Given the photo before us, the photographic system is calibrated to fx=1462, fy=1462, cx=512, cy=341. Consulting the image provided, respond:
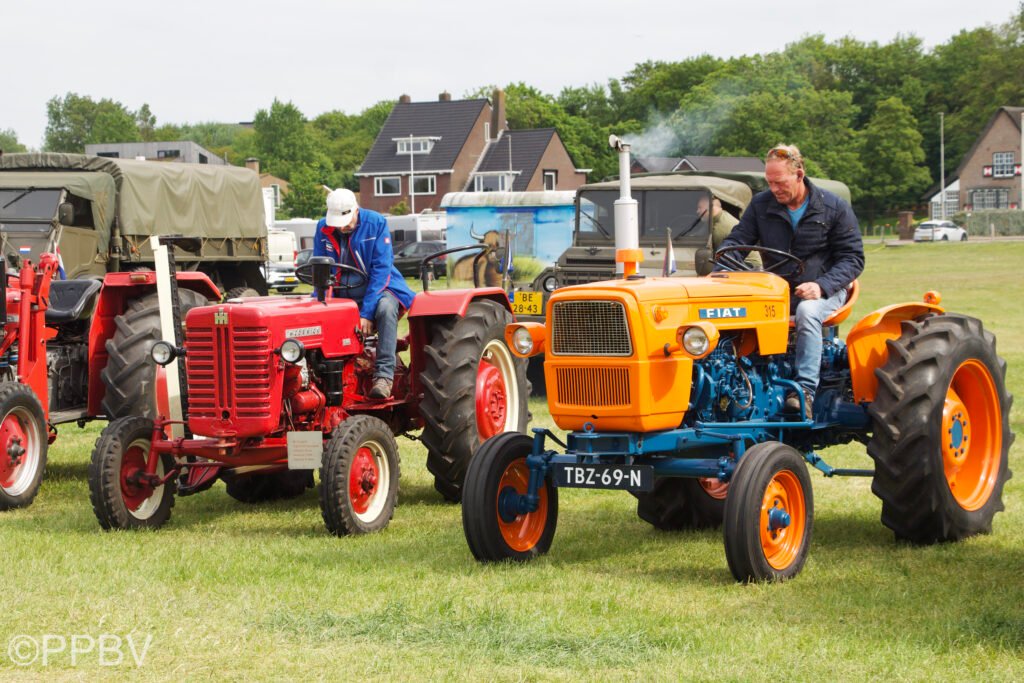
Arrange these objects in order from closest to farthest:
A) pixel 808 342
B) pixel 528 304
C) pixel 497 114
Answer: pixel 808 342 → pixel 528 304 → pixel 497 114

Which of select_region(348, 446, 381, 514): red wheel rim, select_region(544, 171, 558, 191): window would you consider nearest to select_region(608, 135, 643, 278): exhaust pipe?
select_region(348, 446, 381, 514): red wheel rim

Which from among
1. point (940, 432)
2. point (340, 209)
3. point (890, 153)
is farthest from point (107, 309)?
point (890, 153)

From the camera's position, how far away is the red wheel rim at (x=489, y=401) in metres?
9.09

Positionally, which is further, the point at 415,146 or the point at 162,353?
the point at 415,146

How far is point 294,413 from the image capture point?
828 cm

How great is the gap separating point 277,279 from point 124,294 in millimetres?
26044

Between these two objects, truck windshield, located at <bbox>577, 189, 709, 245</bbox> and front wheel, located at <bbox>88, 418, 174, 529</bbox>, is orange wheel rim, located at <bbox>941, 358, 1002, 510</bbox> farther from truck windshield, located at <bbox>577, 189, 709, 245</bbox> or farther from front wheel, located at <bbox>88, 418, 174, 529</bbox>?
truck windshield, located at <bbox>577, 189, 709, 245</bbox>

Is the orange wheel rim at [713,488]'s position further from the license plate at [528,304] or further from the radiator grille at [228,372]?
the license plate at [528,304]

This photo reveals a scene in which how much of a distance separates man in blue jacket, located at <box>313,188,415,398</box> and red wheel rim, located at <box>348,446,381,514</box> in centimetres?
67

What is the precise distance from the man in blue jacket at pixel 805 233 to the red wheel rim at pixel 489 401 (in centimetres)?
202

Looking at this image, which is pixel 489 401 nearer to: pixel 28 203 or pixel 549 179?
pixel 28 203

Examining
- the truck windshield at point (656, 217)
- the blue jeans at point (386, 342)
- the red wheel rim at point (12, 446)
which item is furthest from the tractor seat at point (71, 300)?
the truck windshield at point (656, 217)

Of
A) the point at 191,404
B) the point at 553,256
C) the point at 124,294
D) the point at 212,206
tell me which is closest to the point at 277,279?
the point at 553,256

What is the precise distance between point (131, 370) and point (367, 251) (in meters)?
1.90
